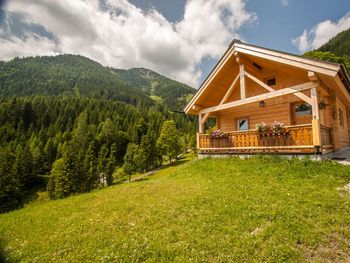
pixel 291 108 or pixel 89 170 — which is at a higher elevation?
pixel 291 108

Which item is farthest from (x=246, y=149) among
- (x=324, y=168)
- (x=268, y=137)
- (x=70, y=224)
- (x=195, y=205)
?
(x=70, y=224)

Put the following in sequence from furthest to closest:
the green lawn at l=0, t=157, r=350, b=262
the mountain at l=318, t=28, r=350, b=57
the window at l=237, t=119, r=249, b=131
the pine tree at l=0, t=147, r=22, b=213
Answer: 1. the mountain at l=318, t=28, r=350, b=57
2. the pine tree at l=0, t=147, r=22, b=213
3. the window at l=237, t=119, r=249, b=131
4. the green lawn at l=0, t=157, r=350, b=262

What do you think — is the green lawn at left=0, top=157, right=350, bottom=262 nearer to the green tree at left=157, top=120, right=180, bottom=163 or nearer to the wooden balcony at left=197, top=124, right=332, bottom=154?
the wooden balcony at left=197, top=124, right=332, bottom=154

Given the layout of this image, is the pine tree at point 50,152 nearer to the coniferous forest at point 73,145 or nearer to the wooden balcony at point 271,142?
the coniferous forest at point 73,145

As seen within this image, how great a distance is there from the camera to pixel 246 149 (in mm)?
10906

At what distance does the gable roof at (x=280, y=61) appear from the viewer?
8.28 metres

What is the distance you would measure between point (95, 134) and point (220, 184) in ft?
271

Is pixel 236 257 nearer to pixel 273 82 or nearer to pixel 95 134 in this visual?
pixel 273 82

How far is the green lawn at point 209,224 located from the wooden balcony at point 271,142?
3.85 feet

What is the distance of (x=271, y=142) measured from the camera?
992cm

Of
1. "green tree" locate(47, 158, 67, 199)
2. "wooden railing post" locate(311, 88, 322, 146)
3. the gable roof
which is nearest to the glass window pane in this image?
the gable roof

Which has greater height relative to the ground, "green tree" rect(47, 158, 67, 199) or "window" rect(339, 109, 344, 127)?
"window" rect(339, 109, 344, 127)

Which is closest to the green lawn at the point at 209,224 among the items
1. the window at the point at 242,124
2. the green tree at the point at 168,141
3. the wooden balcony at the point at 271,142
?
the wooden balcony at the point at 271,142

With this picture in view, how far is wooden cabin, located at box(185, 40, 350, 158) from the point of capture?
878cm
